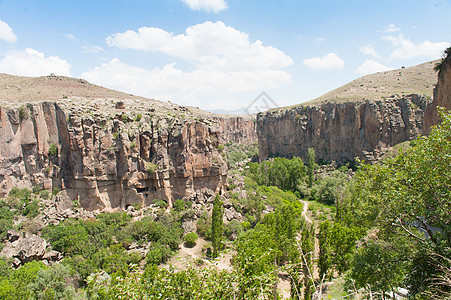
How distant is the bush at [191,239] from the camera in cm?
3183

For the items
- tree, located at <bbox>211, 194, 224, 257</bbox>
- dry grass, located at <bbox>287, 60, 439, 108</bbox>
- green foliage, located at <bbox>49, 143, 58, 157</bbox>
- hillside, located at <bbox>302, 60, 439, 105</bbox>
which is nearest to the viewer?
tree, located at <bbox>211, 194, 224, 257</bbox>

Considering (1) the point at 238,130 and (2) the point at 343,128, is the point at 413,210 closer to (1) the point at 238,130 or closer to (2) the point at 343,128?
(2) the point at 343,128

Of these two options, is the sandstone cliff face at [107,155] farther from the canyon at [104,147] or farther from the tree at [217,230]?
the tree at [217,230]

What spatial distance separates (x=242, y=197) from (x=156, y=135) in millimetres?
17109

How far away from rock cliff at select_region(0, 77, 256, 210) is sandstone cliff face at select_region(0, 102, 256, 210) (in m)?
0.10

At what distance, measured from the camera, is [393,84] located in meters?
87.5

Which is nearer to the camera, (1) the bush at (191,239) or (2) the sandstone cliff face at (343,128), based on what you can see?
(1) the bush at (191,239)

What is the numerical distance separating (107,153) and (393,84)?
299ft

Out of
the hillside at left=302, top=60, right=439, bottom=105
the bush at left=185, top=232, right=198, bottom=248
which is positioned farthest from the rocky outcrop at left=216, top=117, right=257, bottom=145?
the bush at left=185, top=232, right=198, bottom=248

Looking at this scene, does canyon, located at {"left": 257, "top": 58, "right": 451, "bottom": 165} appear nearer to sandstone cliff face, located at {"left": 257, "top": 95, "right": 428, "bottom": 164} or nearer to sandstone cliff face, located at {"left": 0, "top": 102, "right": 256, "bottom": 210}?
sandstone cliff face, located at {"left": 257, "top": 95, "right": 428, "bottom": 164}

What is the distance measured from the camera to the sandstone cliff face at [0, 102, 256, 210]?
32.6m

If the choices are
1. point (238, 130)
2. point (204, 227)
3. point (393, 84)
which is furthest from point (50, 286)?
point (238, 130)

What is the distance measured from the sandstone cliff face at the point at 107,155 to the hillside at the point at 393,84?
189 ft

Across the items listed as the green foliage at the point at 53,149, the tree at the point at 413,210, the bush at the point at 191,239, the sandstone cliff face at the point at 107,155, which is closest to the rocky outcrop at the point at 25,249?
the sandstone cliff face at the point at 107,155
